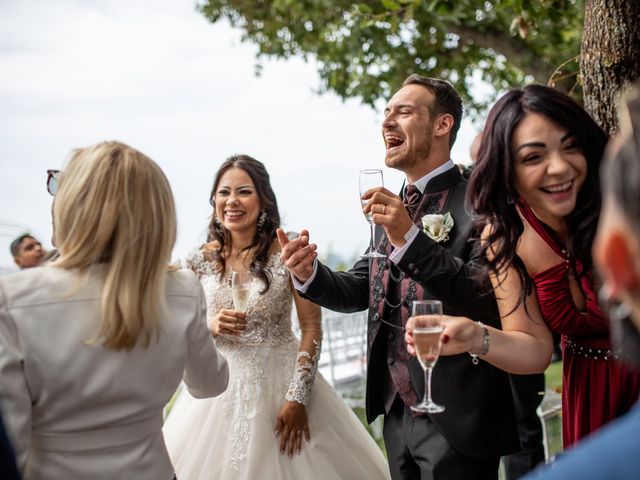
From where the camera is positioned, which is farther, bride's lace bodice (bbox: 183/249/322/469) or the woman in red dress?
bride's lace bodice (bbox: 183/249/322/469)

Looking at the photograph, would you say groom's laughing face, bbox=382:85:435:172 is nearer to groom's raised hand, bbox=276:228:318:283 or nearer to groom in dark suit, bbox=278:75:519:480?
groom in dark suit, bbox=278:75:519:480

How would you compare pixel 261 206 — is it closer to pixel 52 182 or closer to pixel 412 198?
pixel 412 198

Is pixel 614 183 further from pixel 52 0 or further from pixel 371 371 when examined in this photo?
pixel 52 0

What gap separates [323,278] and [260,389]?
92 centimetres

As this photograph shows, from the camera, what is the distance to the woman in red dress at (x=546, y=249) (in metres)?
2.03

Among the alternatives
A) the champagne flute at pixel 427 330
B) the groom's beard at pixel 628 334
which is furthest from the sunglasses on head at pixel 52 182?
the groom's beard at pixel 628 334

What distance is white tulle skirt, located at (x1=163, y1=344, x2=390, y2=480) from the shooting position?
3287mm

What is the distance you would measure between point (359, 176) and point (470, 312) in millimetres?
633

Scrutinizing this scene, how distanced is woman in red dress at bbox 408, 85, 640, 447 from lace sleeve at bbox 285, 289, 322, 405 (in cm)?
142

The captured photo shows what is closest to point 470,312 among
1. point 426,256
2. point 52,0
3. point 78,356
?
point 426,256

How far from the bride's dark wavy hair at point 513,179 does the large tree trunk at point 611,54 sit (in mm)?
801

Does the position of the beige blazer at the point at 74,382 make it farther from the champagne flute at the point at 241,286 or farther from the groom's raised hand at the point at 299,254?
the champagne flute at the point at 241,286

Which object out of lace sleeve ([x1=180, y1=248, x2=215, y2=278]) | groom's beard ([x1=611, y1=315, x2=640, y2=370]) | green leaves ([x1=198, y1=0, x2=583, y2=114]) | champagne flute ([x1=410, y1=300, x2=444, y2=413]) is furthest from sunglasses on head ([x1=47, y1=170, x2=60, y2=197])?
green leaves ([x1=198, y1=0, x2=583, y2=114])

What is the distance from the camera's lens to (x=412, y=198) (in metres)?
2.87
